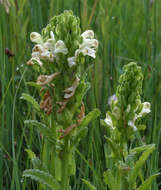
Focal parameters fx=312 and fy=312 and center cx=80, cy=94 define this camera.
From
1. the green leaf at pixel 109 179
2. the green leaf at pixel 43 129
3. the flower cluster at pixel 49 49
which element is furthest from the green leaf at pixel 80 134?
the flower cluster at pixel 49 49

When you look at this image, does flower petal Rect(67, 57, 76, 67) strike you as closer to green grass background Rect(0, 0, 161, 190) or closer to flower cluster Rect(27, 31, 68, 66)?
flower cluster Rect(27, 31, 68, 66)

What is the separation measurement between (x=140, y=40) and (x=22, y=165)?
194 cm

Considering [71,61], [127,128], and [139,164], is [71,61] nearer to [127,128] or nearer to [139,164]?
[127,128]

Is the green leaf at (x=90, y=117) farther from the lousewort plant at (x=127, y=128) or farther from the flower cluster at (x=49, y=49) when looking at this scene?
the flower cluster at (x=49, y=49)

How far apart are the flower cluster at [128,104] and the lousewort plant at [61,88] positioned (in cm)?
16

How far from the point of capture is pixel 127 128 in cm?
153

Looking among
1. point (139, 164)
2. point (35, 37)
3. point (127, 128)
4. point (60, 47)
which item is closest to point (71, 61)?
point (60, 47)

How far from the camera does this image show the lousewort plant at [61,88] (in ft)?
4.33

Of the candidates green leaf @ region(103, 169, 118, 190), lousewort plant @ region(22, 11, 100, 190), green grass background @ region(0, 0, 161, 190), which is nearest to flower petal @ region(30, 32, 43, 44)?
lousewort plant @ region(22, 11, 100, 190)

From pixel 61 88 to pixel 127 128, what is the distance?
41 centimetres

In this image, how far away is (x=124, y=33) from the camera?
10.3 ft

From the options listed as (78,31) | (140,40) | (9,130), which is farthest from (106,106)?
(140,40)

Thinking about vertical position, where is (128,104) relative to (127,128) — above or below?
above

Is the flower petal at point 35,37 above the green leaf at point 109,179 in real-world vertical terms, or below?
above
